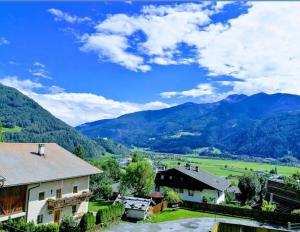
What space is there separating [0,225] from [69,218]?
283 inches

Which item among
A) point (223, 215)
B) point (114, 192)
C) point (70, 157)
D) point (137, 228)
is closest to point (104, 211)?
point (137, 228)

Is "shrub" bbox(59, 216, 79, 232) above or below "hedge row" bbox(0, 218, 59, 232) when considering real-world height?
below

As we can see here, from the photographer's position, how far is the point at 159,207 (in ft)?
197

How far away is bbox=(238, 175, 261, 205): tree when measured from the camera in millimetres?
76938

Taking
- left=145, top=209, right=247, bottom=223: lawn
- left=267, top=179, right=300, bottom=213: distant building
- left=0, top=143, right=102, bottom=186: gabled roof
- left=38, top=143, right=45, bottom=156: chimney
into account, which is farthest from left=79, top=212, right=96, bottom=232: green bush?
left=267, top=179, right=300, bottom=213: distant building

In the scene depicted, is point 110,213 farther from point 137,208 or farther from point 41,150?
point 41,150

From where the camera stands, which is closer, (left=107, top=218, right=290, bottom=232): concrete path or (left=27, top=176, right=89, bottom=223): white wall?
(left=27, top=176, right=89, bottom=223): white wall

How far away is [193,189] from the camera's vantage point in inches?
2972

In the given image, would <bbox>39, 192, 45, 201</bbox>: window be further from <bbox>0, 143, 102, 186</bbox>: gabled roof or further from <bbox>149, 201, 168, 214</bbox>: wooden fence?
<bbox>149, 201, 168, 214</bbox>: wooden fence

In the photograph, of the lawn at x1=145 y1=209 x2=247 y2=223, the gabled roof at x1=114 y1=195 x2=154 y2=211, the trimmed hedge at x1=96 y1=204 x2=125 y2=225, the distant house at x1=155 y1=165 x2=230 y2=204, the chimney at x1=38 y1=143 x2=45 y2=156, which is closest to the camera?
the trimmed hedge at x1=96 y1=204 x2=125 y2=225

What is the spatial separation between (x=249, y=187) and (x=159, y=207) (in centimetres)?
2498

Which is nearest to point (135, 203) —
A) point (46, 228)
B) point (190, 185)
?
point (46, 228)

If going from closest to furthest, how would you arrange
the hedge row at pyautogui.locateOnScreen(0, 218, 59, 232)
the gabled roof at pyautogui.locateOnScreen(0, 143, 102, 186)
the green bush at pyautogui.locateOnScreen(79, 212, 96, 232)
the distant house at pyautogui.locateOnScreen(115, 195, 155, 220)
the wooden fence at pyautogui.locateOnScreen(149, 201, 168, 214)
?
the hedge row at pyautogui.locateOnScreen(0, 218, 59, 232) → the gabled roof at pyautogui.locateOnScreen(0, 143, 102, 186) → the green bush at pyautogui.locateOnScreen(79, 212, 96, 232) → the distant house at pyautogui.locateOnScreen(115, 195, 155, 220) → the wooden fence at pyautogui.locateOnScreen(149, 201, 168, 214)

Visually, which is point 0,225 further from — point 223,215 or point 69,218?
point 223,215
